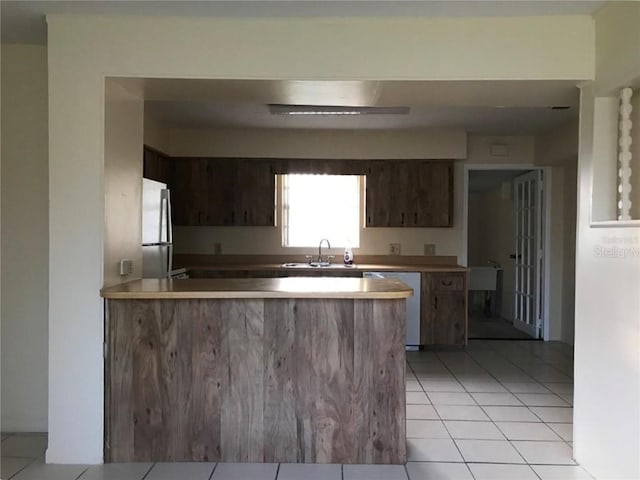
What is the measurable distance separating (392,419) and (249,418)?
78 centimetres

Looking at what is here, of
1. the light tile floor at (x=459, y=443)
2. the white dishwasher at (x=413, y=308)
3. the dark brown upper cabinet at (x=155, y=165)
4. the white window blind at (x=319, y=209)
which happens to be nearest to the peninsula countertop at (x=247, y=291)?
the light tile floor at (x=459, y=443)

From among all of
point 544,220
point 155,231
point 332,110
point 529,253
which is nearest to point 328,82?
point 332,110

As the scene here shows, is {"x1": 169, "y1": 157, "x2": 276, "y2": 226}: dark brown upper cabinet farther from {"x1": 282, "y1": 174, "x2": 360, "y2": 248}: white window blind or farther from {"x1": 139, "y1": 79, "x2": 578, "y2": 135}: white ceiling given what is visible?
{"x1": 139, "y1": 79, "x2": 578, "y2": 135}: white ceiling

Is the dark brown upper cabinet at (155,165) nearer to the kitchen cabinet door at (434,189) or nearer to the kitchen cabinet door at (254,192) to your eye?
the kitchen cabinet door at (254,192)

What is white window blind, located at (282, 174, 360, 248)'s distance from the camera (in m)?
5.67

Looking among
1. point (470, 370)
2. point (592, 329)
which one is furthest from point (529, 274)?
point (592, 329)

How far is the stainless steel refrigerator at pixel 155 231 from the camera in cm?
322

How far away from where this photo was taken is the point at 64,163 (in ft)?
8.19

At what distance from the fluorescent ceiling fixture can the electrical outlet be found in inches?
76.3

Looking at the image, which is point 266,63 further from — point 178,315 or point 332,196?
point 332,196

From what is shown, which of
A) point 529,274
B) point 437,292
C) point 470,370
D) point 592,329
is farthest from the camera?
point 529,274

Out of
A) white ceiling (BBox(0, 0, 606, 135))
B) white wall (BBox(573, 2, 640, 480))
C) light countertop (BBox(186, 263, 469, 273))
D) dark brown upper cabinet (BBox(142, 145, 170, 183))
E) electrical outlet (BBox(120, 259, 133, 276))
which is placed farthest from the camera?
light countertop (BBox(186, 263, 469, 273))

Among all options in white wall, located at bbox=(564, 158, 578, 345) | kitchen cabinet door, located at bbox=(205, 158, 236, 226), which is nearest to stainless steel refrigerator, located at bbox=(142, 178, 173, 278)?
kitchen cabinet door, located at bbox=(205, 158, 236, 226)

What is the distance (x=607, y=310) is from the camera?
229 cm
